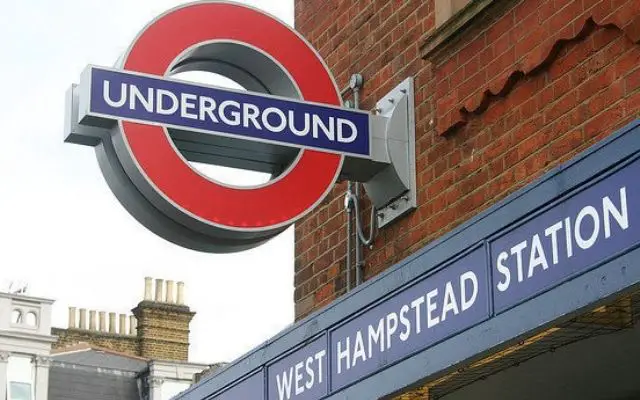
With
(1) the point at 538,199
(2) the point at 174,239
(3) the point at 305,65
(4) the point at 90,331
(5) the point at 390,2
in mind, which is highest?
(4) the point at 90,331

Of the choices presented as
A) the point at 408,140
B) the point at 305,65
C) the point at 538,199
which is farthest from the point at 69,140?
the point at 538,199

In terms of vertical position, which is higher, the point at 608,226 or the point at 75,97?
the point at 75,97

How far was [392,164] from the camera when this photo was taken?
24.7 ft

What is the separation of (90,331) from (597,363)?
2983cm

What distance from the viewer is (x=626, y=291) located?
4504mm

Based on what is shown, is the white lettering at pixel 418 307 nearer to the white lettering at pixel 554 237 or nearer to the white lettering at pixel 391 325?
the white lettering at pixel 391 325

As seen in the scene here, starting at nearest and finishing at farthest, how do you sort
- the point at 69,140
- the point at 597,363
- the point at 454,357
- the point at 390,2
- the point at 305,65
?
the point at 454,357 < the point at 597,363 < the point at 69,140 < the point at 305,65 < the point at 390,2

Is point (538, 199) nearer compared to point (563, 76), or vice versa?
point (538, 199)

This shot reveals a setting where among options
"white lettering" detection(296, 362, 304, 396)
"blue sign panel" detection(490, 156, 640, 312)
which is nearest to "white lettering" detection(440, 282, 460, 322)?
"blue sign panel" detection(490, 156, 640, 312)

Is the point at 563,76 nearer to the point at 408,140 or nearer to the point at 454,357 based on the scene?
the point at 408,140

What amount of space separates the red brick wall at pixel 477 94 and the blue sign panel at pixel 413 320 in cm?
122

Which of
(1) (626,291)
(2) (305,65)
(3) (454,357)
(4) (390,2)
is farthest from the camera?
(4) (390,2)

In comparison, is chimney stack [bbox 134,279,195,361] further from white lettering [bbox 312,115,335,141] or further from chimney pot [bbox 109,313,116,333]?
white lettering [bbox 312,115,335,141]

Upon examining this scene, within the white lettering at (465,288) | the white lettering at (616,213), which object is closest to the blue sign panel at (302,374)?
the white lettering at (465,288)
